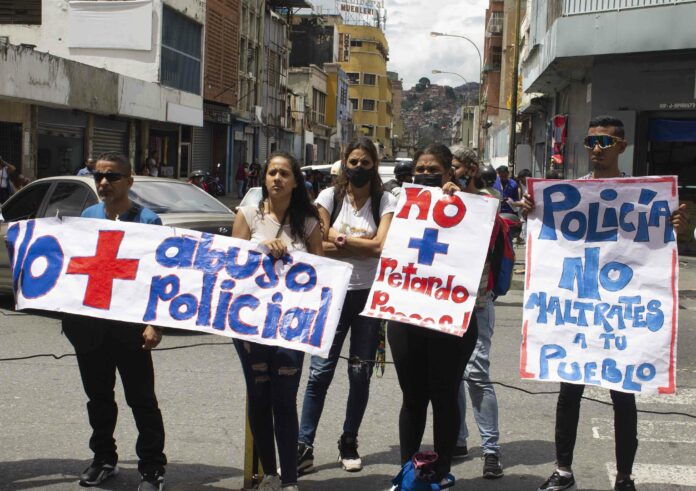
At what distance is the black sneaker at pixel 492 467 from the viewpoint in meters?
5.38

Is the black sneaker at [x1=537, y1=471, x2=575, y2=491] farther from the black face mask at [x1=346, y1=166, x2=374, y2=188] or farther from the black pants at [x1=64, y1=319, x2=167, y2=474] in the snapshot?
the black pants at [x1=64, y1=319, x2=167, y2=474]

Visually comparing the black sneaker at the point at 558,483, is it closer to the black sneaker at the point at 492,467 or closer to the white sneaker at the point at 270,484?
the black sneaker at the point at 492,467

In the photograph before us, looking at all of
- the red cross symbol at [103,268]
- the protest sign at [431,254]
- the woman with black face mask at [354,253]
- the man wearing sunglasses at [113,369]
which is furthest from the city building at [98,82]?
the protest sign at [431,254]

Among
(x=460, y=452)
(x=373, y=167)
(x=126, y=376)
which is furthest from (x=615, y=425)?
(x=126, y=376)

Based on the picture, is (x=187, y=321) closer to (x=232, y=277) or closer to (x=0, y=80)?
(x=232, y=277)

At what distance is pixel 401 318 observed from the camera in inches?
185

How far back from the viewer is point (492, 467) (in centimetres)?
539

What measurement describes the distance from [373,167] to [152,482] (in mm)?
2070

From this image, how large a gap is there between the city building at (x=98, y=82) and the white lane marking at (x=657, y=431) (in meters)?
19.0

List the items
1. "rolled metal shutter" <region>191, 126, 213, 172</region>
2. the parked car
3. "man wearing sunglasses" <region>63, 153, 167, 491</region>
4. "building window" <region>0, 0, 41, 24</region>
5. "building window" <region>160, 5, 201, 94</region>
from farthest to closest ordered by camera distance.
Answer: "rolled metal shutter" <region>191, 126, 213, 172</region>, "building window" <region>160, 5, 201, 94</region>, "building window" <region>0, 0, 41, 24</region>, the parked car, "man wearing sunglasses" <region>63, 153, 167, 491</region>

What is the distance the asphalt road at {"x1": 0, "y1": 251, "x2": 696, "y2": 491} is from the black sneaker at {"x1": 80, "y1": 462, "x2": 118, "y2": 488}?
5 centimetres

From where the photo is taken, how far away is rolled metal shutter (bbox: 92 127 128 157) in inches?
1172

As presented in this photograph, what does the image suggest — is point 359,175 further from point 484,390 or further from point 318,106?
point 318,106

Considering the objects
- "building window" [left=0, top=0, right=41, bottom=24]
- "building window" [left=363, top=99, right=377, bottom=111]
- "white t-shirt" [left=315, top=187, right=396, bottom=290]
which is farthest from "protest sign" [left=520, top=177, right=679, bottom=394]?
"building window" [left=363, top=99, right=377, bottom=111]
